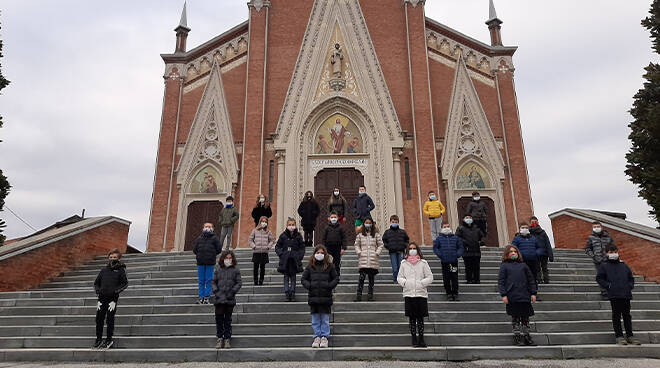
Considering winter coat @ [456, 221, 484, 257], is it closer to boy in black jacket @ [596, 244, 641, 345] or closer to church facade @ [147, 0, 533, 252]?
boy in black jacket @ [596, 244, 641, 345]

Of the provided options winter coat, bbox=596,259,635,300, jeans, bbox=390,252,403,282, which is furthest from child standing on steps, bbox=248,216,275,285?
winter coat, bbox=596,259,635,300

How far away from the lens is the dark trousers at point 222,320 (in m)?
6.25

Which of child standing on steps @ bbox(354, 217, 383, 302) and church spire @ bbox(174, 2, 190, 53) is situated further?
church spire @ bbox(174, 2, 190, 53)

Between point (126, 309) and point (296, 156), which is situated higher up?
point (296, 156)

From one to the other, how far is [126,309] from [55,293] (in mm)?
2299

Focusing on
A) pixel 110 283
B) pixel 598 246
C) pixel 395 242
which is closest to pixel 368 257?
pixel 395 242

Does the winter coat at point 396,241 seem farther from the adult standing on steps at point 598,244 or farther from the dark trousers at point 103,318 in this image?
the dark trousers at point 103,318

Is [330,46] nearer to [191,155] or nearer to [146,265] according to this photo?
[191,155]

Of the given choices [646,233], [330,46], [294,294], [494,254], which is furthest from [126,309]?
[330,46]

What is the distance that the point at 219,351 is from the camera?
5.98 metres

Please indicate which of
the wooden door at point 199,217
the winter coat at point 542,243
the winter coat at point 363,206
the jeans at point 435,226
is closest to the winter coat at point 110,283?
the winter coat at point 363,206

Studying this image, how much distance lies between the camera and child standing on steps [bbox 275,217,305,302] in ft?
25.4

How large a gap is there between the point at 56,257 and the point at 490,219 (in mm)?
13704

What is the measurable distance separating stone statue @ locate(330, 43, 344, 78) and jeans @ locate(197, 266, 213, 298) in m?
11.5
